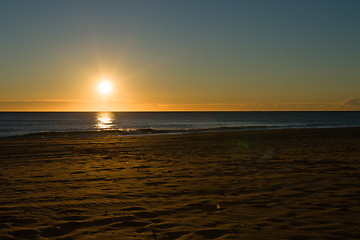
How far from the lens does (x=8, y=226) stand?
5137 mm

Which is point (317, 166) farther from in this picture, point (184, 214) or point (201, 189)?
point (184, 214)

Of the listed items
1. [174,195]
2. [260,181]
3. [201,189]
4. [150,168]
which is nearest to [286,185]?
[260,181]

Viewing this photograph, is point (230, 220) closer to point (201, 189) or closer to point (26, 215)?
point (201, 189)

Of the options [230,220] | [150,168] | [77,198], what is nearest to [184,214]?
[230,220]

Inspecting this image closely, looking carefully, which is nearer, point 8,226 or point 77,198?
point 8,226

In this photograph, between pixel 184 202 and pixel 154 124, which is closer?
pixel 184 202

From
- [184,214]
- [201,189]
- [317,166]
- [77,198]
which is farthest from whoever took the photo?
[317,166]

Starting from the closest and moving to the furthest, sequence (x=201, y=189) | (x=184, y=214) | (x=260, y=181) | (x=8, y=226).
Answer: (x=8, y=226) < (x=184, y=214) < (x=201, y=189) < (x=260, y=181)

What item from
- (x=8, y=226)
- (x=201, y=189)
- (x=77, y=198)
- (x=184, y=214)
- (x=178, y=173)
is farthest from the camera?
(x=178, y=173)

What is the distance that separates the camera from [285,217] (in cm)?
539

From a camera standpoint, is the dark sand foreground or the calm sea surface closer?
the dark sand foreground

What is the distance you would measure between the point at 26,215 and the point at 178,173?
4.93m

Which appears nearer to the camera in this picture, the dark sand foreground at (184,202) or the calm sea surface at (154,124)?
the dark sand foreground at (184,202)

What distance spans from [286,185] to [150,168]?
4909 millimetres
